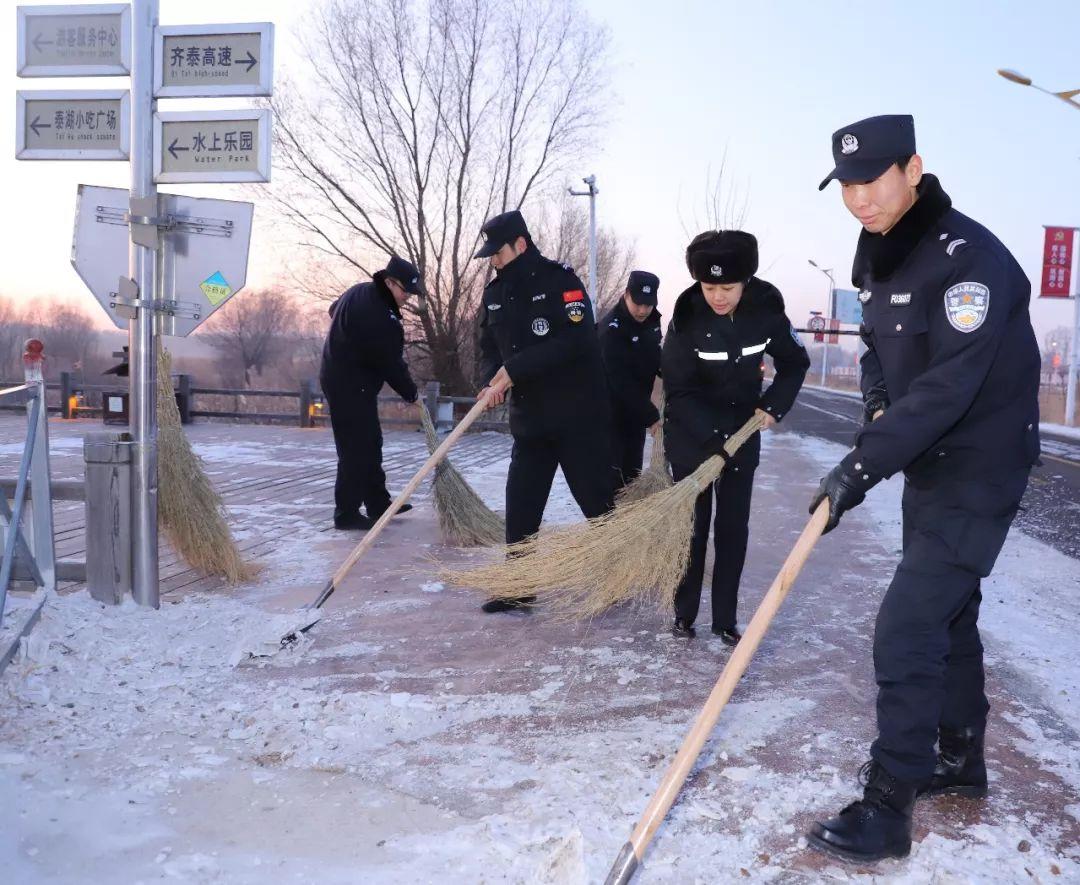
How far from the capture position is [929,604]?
7.96 ft

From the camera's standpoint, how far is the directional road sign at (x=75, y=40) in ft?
12.7

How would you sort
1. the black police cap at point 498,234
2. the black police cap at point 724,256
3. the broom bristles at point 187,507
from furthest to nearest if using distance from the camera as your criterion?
the broom bristles at point 187,507
the black police cap at point 498,234
the black police cap at point 724,256

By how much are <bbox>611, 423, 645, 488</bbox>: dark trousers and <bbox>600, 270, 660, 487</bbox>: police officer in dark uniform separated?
1.2 inches

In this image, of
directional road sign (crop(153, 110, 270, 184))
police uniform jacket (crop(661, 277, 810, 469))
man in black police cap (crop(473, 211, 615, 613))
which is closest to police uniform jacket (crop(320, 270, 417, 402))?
man in black police cap (crop(473, 211, 615, 613))

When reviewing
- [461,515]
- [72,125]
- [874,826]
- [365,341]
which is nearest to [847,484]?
[874,826]

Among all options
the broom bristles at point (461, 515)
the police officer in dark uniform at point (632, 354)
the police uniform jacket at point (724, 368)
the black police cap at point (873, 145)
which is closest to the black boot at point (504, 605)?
the police uniform jacket at point (724, 368)

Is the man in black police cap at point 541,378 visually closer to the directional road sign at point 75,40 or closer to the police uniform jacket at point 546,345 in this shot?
the police uniform jacket at point 546,345

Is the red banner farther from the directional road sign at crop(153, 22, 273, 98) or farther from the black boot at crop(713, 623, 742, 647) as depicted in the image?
the directional road sign at crop(153, 22, 273, 98)

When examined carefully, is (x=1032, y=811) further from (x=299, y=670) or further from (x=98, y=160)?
(x=98, y=160)

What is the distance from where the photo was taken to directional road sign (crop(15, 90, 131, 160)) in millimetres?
3930

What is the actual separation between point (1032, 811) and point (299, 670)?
2530 mm

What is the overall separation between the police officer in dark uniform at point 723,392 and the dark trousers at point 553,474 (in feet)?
1.60

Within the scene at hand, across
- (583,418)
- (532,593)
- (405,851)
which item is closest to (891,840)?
(405,851)

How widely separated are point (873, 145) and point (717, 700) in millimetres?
1486
